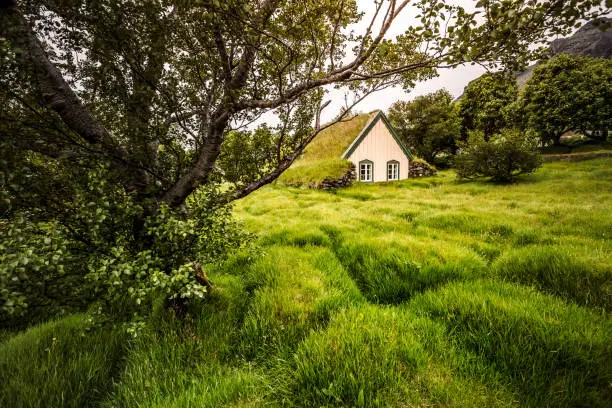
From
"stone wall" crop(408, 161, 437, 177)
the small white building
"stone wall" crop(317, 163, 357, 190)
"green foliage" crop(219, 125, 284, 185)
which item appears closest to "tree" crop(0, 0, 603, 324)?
"green foliage" crop(219, 125, 284, 185)

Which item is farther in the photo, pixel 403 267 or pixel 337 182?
pixel 337 182

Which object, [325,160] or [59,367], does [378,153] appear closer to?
[325,160]

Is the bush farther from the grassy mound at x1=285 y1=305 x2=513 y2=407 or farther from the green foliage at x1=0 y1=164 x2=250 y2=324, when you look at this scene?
the green foliage at x1=0 y1=164 x2=250 y2=324

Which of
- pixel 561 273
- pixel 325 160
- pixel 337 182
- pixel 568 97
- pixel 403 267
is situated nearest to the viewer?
pixel 561 273

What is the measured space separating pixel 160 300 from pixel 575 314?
6.10m

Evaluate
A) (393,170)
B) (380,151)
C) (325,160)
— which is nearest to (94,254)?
(325,160)

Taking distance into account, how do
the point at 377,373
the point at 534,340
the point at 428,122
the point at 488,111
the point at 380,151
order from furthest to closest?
the point at 428,122 < the point at 488,111 < the point at 380,151 < the point at 534,340 < the point at 377,373

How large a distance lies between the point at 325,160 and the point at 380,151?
6.38 m

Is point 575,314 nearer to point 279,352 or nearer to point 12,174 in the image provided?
point 279,352

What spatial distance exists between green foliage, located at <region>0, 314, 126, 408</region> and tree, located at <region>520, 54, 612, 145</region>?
47.1m

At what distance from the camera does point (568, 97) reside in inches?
1231

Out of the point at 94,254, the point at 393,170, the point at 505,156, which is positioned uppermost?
the point at 505,156

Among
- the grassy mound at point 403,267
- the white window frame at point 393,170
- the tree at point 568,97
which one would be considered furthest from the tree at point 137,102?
the tree at point 568,97

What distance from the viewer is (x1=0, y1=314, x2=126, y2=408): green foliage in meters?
2.38
